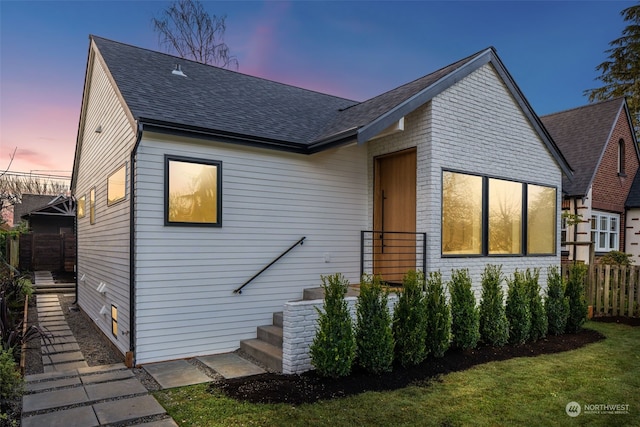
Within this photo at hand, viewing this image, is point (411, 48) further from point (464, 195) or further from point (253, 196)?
point (253, 196)

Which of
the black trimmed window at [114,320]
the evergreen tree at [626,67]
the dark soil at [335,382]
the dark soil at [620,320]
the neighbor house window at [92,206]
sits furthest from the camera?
the evergreen tree at [626,67]

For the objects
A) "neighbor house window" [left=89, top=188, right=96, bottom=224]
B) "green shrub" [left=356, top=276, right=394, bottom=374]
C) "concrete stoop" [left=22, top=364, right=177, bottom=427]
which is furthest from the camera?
"neighbor house window" [left=89, top=188, right=96, bottom=224]

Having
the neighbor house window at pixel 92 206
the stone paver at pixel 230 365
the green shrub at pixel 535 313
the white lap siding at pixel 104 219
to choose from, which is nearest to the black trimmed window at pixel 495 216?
the green shrub at pixel 535 313

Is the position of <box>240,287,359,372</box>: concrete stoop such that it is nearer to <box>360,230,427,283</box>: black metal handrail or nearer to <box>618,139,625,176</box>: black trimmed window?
<box>360,230,427,283</box>: black metal handrail

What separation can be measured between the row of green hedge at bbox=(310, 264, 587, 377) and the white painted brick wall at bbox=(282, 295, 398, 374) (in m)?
0.17

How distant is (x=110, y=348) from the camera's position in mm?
6543

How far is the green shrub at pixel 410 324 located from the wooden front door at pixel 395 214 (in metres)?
1.44

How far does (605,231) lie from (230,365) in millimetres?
14163

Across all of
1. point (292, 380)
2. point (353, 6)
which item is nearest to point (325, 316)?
point (292, 380)

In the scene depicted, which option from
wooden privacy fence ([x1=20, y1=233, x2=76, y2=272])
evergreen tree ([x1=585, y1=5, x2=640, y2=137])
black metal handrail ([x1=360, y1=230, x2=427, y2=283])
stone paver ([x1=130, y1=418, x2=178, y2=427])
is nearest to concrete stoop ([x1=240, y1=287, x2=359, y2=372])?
black metal handrail ([x1=360, y1=230, x2=427, y2=283])

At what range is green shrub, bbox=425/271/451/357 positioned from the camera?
5543 millimetres

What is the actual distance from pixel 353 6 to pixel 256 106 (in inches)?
200

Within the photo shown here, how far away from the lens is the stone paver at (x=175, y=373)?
475cm

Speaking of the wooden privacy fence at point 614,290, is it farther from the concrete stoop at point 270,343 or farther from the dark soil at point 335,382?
the concrete stoop at point 270,343
